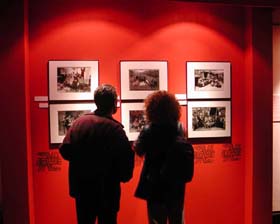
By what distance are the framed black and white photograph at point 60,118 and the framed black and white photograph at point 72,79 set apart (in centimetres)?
9

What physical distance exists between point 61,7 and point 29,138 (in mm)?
1333

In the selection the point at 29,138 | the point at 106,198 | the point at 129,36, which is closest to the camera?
the point at 106,198

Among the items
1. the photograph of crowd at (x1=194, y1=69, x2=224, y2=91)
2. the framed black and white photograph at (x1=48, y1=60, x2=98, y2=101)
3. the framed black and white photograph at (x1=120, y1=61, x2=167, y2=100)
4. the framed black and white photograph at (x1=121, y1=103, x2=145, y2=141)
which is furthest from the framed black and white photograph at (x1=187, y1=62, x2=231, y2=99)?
the framed black and white photograph at (x1=48, y1=60, x2=98, y2=101)

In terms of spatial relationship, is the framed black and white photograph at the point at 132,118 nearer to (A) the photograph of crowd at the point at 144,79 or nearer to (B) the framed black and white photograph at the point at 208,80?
(A) the photograph of crowd at the point at 144,79

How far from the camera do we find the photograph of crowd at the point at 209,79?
350 centimetres

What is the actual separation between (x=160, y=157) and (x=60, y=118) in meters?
1.27

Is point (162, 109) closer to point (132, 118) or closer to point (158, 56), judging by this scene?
point (132, 118)

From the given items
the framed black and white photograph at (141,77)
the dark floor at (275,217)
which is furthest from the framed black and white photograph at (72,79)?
the dark floor at (275,217)

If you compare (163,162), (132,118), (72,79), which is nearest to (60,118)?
(72,79)

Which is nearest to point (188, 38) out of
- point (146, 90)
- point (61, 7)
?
point (146, 90)

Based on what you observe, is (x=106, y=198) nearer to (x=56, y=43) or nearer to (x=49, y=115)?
(x=49, y=115)

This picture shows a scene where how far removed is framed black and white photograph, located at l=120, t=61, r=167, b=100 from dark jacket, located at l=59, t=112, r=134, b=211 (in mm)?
935

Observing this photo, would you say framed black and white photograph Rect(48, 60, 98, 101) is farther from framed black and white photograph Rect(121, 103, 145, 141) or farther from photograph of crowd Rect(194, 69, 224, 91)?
photograph of crowd Rect(194, 69, 224, 91)

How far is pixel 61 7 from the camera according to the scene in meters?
3.26
